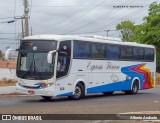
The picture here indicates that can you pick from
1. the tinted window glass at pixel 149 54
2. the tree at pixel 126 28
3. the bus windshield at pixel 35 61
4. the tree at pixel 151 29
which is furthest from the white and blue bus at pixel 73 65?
the tree at pixel 126 28

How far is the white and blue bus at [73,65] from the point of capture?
22.0m

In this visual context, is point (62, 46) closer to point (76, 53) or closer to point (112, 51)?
point (76, 53)

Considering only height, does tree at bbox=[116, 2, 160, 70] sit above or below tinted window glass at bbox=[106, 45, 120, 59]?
above

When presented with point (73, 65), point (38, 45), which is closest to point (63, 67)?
point (73, 65)

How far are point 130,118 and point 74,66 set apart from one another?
1021 cm

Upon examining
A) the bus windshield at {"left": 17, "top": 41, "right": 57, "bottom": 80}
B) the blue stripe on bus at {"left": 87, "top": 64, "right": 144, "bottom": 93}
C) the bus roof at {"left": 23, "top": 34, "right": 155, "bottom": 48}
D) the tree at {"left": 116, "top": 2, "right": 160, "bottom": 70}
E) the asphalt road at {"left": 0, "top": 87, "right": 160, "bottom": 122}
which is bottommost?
the asphalt road at {"left": 0, "top": 87, "right": 160, "bottom": 122}

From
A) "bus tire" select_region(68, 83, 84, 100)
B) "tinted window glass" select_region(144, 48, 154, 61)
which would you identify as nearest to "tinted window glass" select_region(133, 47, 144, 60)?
"tinted window glass" select_region(144, 48, 154, 61)

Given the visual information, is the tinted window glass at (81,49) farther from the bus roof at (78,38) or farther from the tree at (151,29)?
the tree at (151,29)

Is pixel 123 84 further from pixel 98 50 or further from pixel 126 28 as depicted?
pixel 126 28

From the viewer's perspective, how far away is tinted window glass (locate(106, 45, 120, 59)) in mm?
26028

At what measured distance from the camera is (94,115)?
14.7m

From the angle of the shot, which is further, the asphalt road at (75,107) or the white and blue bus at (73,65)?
the white and blue bus at (73,65)

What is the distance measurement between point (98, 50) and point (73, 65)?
266 centimetres

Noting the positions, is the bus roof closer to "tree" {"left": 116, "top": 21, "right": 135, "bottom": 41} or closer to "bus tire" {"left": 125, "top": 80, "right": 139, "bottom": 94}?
"bus tire" {"left": 125, "top": 80, "right": 139, "bottom": 94}
